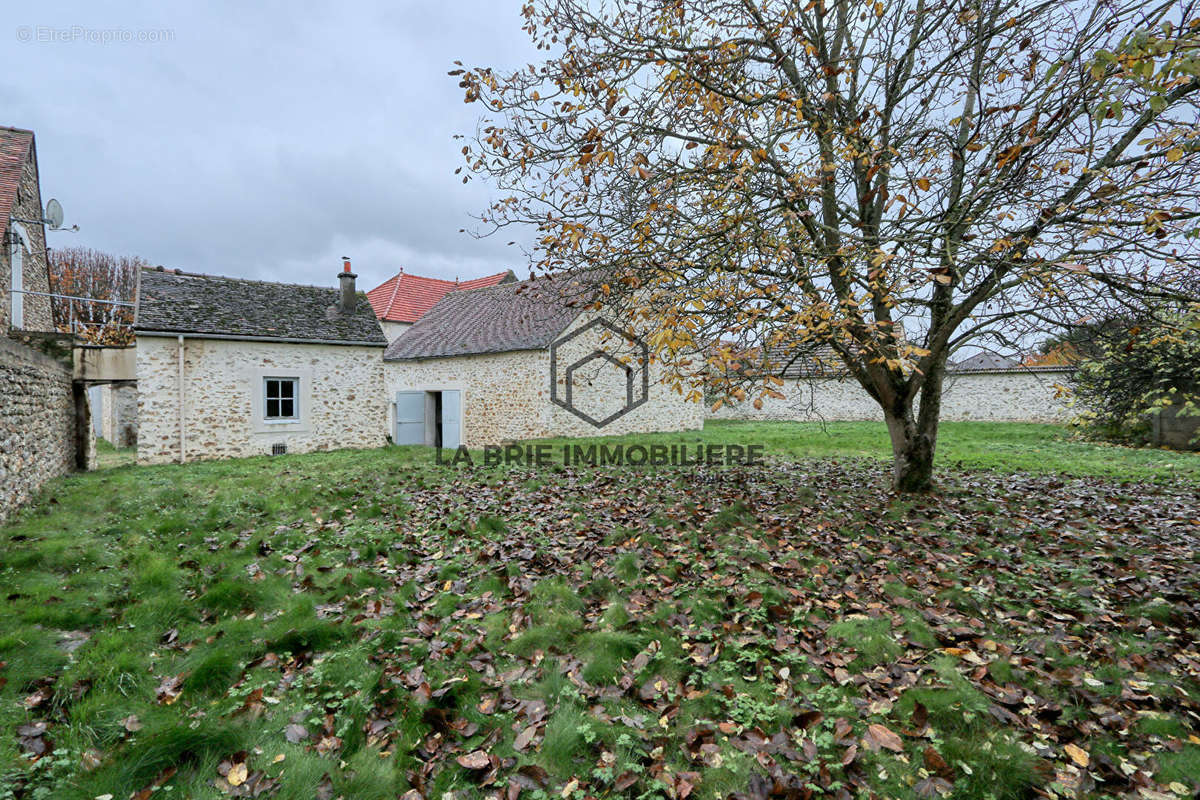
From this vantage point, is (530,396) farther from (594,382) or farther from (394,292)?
(394,292)

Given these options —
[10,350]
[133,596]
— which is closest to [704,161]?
[133,596]

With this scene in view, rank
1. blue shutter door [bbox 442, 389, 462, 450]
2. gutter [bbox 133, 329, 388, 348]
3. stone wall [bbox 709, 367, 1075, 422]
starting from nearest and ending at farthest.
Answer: gutter [bbox 133, 329, 388, 348]
blue shutter door [bbox 442, 389, 462, 450]
stone wall [bbox 709, 367, 1075, 422]

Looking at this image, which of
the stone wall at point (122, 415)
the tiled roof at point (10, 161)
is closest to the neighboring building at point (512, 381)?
the tiled roof at point (10, 161)

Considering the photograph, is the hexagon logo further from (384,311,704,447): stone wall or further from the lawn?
the lawn

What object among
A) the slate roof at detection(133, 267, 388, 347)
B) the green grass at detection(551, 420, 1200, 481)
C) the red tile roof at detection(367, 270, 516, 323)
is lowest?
the green grass at detection(551, 420, 1200, 481)

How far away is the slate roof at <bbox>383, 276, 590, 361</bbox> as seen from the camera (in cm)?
1553

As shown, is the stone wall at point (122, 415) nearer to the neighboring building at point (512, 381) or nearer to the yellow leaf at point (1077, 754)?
the neighboring building at point (512, 381)

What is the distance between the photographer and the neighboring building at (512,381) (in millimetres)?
15352


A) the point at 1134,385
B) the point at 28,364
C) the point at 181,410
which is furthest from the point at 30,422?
the point at 1134,385

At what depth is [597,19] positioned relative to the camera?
553 cm

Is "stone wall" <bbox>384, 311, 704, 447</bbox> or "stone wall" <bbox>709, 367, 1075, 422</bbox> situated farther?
"stone wall" <bbox>709, 367, 1075, 422</bbox>

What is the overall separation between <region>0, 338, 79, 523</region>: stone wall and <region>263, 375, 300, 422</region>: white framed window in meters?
3.64

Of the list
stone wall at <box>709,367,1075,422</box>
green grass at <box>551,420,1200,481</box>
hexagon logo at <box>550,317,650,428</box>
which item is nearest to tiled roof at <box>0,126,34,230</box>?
hexagon logo at <box>550,317,650,428</box>

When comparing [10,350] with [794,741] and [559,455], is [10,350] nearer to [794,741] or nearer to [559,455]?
[559,455]
